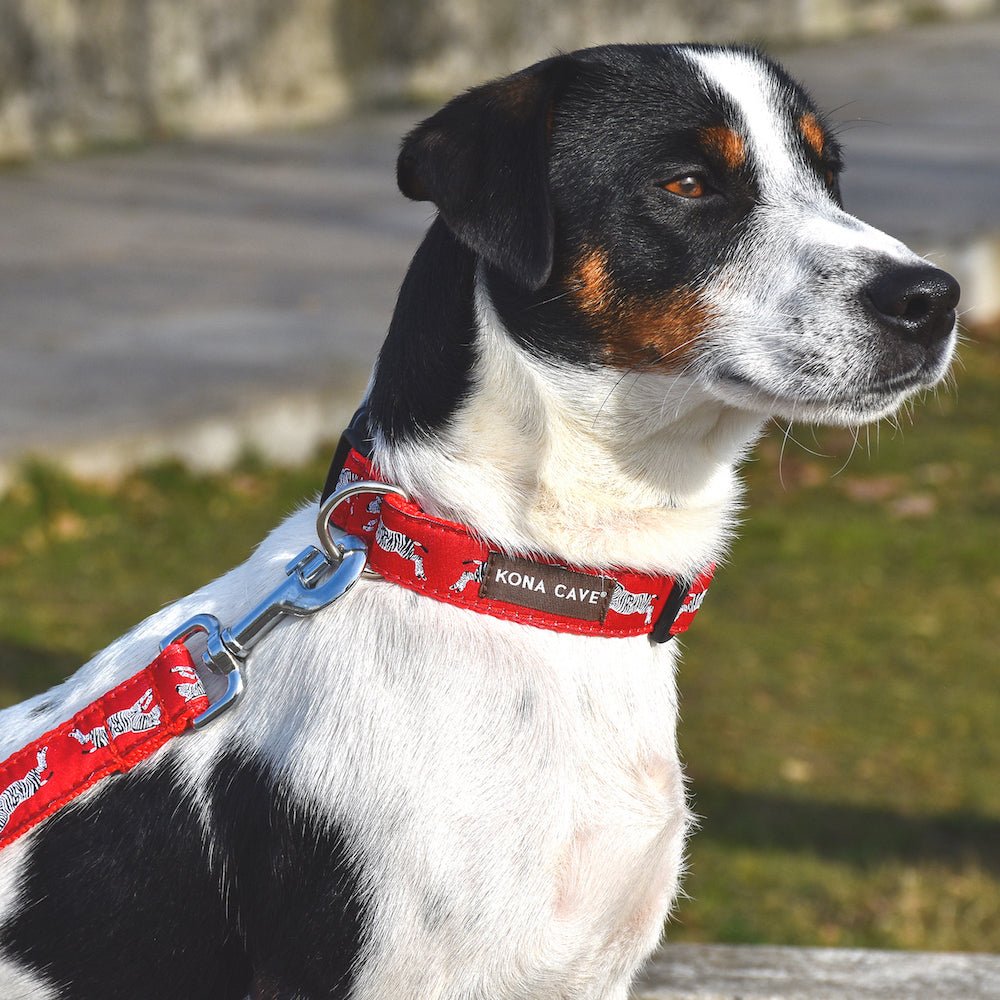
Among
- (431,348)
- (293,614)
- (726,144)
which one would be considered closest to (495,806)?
(293,614)

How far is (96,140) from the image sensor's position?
38.8 ft

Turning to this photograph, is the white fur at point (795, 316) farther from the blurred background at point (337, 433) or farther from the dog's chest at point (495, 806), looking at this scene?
the dog's chest at point (495, 806)

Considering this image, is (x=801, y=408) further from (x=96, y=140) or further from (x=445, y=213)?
(x=96, y=140)

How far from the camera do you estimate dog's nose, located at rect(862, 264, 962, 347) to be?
7.38ft

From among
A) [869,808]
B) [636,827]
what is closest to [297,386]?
[869,808]

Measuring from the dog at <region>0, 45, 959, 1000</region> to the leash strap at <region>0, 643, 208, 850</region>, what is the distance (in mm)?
27

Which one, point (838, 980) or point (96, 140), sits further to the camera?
point (96, 140)

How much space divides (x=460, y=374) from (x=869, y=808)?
8.42ft

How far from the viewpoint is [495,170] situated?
2.25 m

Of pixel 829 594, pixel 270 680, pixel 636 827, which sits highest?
pixel 270 680

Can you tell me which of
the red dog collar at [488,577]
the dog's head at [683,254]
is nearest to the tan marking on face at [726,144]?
the dog's head at [683,254]

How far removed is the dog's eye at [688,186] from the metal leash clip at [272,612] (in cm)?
72

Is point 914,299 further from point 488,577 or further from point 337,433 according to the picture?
point 337,433

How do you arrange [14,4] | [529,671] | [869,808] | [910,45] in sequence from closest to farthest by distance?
[529,671]
[869,808]
[14,4]
[910,45]
